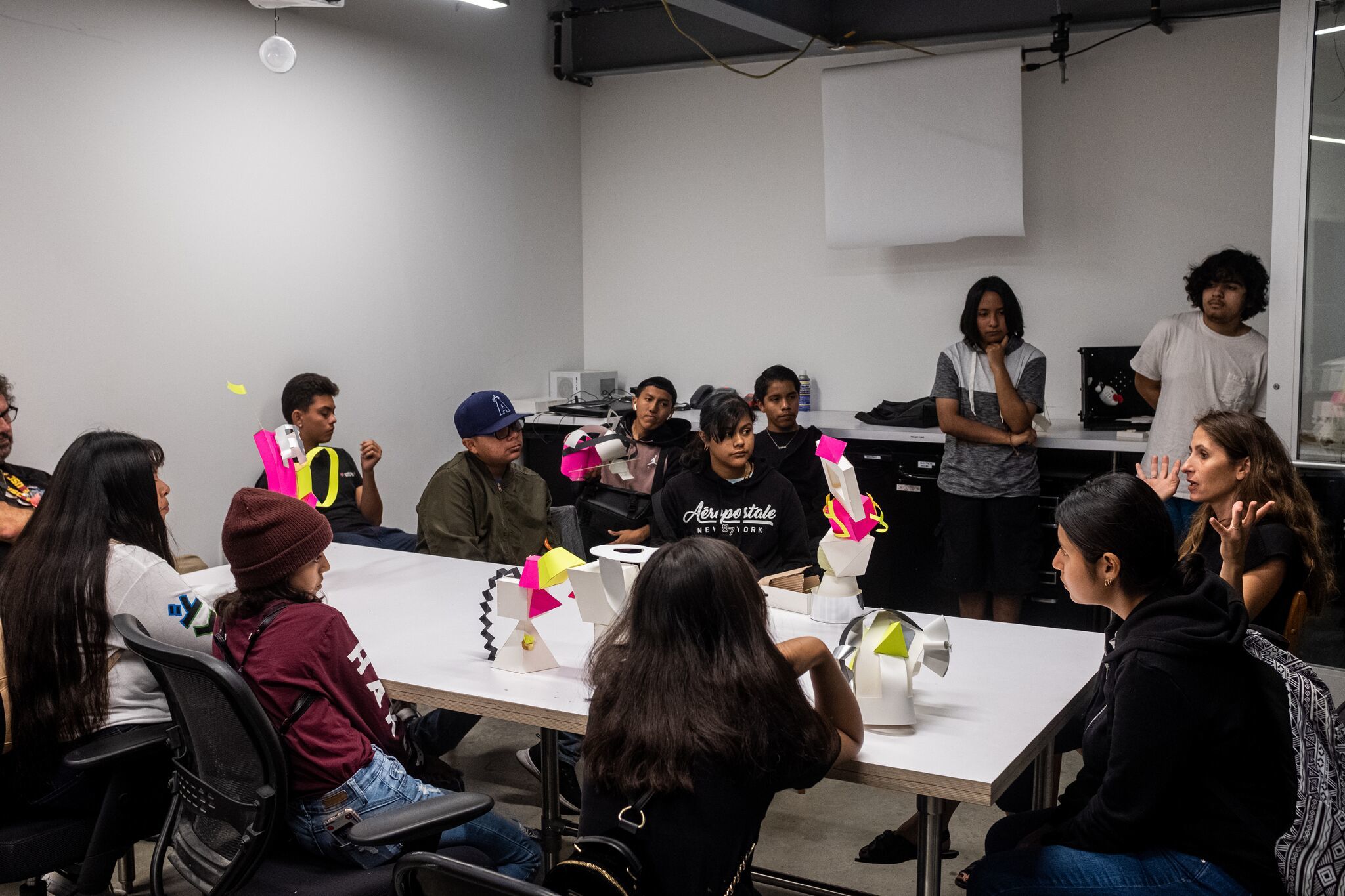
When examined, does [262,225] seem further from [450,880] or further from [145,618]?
[450,880]

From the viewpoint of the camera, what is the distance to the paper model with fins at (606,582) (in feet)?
7.22

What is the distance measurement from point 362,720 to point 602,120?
473 cm

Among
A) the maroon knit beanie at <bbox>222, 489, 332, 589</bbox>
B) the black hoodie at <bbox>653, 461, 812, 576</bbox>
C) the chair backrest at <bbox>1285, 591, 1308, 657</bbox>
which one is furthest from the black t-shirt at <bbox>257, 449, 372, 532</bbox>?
the chair backrest at <bbox>1285, 591, 1308, 657</bbox>

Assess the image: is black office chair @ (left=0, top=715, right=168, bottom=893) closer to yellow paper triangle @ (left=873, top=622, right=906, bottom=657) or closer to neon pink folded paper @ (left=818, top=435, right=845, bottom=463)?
yellow paper triangle @ (left=873, top=622, right=906, bottom=657)

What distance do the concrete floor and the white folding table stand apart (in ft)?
1.41

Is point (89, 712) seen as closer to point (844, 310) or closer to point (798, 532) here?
point (798, 532)

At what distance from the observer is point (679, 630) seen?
162 cm

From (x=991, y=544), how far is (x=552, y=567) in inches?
98.9

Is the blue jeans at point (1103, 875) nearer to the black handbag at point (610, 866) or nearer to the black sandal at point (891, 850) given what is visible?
the black handbag at point (610, 866)

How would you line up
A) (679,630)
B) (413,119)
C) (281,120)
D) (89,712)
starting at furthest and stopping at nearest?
(413,119) < (281,120) < (89,712) < (679,630)

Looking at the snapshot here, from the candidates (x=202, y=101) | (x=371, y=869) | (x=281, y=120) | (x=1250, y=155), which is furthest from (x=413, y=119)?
(x=371, y=869)

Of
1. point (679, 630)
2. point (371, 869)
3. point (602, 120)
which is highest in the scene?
point (602, 120)

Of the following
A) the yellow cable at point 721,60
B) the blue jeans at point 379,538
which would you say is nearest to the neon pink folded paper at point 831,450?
the blue jeans at point 379,538

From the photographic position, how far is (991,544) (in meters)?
4.31
